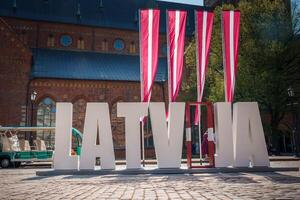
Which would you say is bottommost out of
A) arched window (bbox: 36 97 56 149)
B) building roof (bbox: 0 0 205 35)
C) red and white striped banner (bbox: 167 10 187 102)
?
arched window (bbox: 36 97 56 149)

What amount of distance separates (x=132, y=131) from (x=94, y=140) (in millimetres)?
1623

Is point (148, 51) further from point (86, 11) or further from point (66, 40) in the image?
point (86, 11)

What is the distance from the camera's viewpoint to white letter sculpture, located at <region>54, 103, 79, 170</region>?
13.9 meters

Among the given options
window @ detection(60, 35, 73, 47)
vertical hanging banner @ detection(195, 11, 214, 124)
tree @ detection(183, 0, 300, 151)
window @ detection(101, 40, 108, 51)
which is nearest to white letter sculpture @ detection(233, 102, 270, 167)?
vertical hanging banner @ detection(195, 11, 214, 124)

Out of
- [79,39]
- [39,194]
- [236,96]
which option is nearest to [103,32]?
[79,39]

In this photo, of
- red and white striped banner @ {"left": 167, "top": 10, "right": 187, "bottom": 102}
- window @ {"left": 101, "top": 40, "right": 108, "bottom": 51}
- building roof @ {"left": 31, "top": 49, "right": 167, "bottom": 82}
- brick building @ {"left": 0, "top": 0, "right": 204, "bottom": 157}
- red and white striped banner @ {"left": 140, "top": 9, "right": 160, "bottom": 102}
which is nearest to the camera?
red and white striped banner @ {"left": 140, "top": 9, "right": 160, "bottom": 102}

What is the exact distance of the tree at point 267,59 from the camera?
2558 cm

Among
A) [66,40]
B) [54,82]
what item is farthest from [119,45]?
[54,82]

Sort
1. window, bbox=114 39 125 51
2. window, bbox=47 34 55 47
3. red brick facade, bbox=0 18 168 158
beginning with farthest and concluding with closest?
window, bbox=114 39 125 51 → window, bbox=47 34 55 47 → red brick facade, bbox=0 18 168 158

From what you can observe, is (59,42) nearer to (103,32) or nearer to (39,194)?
(103,32)

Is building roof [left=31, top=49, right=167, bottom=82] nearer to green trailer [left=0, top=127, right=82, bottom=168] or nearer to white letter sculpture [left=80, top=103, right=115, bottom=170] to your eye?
green trailer [left=0, top=127, right=82, bottom=168]

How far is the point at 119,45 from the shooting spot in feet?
124

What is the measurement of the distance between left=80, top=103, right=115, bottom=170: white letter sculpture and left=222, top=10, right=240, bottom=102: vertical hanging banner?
580 cm

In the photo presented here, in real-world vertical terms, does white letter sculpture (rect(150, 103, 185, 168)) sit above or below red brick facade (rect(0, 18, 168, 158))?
below
